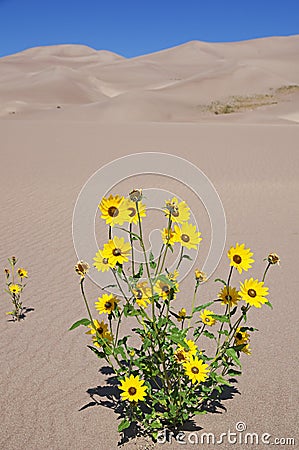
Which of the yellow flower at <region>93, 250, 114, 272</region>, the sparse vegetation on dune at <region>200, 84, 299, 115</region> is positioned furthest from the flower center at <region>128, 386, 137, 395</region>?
the sparse vegetation on dune at <region>200, 84, 299, 115</region>

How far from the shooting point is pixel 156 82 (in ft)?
161

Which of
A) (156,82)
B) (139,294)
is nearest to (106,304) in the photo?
(139,294)

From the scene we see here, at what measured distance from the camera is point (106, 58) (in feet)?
269

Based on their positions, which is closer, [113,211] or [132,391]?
[113,211]

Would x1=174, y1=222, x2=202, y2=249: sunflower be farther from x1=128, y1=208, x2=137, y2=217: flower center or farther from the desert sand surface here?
the desert sand surface

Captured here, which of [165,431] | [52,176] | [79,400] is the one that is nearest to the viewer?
[165,431]

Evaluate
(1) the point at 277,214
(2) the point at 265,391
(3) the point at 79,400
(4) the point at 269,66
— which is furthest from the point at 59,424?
(4) the point at 269,66

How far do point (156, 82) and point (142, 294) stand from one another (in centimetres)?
4937

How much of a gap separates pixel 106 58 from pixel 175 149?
2943 inches

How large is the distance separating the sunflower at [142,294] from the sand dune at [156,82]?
23212 mm

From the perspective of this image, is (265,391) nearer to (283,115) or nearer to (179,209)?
(179,209)

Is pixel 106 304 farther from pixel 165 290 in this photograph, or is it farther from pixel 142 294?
pixel 165 290

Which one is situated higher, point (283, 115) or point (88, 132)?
point (283, 115)

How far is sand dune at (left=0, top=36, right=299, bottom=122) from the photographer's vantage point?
90.9 feet
